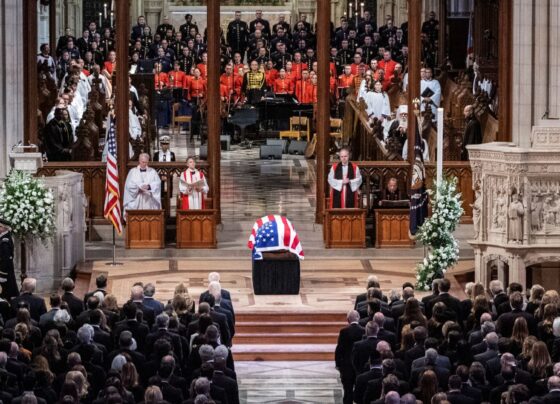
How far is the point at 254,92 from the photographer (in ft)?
150

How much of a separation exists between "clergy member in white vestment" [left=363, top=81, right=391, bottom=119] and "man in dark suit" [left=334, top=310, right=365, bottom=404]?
51.1 ft

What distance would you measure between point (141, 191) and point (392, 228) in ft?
13.5

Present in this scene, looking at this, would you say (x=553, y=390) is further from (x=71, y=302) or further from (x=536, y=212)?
(x=536, y=212)

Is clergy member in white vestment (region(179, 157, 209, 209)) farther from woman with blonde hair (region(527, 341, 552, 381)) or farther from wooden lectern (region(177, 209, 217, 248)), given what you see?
woman with blonde hair (region(527, 341, 552, 381))

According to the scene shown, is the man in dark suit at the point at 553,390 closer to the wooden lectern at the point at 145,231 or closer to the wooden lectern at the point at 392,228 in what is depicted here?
the wooden lectern at the point at 392,228

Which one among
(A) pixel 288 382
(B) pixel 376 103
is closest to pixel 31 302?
(A) pixel 288 382

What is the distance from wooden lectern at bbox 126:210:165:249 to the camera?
33.2 metres

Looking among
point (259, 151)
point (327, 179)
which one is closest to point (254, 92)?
point (259, 151)

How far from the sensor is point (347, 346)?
79.8 ft

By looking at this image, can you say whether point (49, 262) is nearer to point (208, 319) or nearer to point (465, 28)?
point (208, 319)

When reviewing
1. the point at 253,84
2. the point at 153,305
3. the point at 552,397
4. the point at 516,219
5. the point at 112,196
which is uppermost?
the point at 253,84

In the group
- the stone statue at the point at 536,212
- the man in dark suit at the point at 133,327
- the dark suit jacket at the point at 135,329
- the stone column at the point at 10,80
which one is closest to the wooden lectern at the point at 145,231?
the stone column at the point at 10,80

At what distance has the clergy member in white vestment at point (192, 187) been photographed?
3347 cm

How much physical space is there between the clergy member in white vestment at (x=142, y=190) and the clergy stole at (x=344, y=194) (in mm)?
2838
